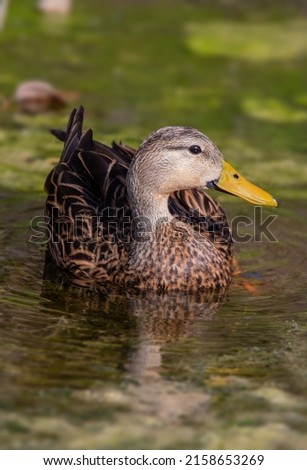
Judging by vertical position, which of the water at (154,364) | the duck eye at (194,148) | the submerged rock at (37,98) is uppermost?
the submerged rock at (37,98)

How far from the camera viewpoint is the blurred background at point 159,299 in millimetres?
5312

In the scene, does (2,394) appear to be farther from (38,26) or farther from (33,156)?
(38,26)

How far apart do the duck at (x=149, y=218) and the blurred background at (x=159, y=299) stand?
0.21m

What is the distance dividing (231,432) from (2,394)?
3.76 feet

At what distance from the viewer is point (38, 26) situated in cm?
1343

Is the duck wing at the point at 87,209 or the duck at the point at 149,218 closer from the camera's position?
the duck at the point at 149,218

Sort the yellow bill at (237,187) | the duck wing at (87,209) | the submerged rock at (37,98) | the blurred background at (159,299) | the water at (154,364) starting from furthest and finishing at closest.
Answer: the submerged rock at (37,98) < the duck wing at (87,209) < the yellow bill at (237,187) < the blurred background at (159,299) < the water at (154,364)

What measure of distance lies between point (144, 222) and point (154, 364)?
1.71 meters

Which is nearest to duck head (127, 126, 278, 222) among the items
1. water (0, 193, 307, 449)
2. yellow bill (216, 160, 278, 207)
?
yellow bill (216, 160, 278, 207)

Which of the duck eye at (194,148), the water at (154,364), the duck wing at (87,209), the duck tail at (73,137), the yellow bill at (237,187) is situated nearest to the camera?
the water at (154,364)

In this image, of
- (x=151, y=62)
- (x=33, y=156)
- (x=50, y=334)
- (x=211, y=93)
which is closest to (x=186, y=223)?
(x=50, y=334)

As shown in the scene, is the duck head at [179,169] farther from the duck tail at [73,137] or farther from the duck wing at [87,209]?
the duck tail at [73,137]

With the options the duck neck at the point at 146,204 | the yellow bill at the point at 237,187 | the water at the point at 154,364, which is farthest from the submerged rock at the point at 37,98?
the yellow bill at the point at 237,187

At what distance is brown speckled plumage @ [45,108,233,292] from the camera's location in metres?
7.19
